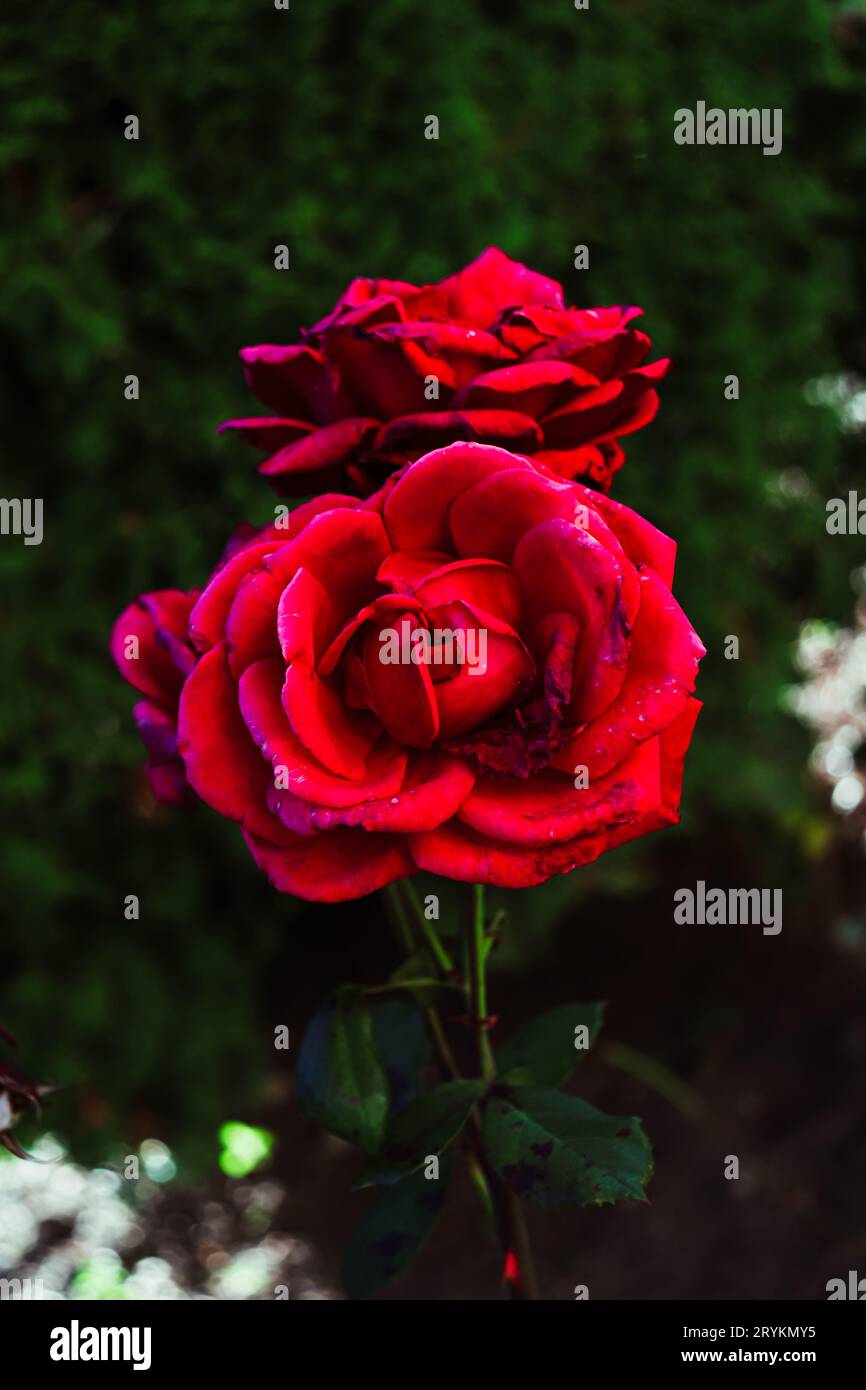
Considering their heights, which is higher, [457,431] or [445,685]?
[457,431]

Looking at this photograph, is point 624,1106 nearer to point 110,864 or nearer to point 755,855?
point 755,855

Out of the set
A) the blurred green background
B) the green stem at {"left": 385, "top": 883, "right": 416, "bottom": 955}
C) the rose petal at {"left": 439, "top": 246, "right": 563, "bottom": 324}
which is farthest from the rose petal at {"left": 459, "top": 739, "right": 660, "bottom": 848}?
the blurred green background

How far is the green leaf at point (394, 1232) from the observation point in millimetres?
532

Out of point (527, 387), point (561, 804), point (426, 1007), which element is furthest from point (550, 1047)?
point (527, 387)

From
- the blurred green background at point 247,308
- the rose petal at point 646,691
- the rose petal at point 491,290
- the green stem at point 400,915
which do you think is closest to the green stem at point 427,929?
the green stem at point 400,915

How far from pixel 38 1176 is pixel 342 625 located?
1.81 m

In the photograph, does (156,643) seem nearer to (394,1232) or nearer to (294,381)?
(294,381)

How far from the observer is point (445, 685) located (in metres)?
0.44

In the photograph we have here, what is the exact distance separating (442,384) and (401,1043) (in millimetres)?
323

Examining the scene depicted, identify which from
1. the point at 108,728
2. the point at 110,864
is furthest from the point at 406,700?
the point at 110,864

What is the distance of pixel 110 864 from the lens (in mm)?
1636

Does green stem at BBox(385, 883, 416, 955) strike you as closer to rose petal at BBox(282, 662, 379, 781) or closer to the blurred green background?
rose petal at BBox(282, 662, 379, 781)

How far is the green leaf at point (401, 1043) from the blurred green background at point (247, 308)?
0.97 m

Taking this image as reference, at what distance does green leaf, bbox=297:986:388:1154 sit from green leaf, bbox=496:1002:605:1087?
62mm
